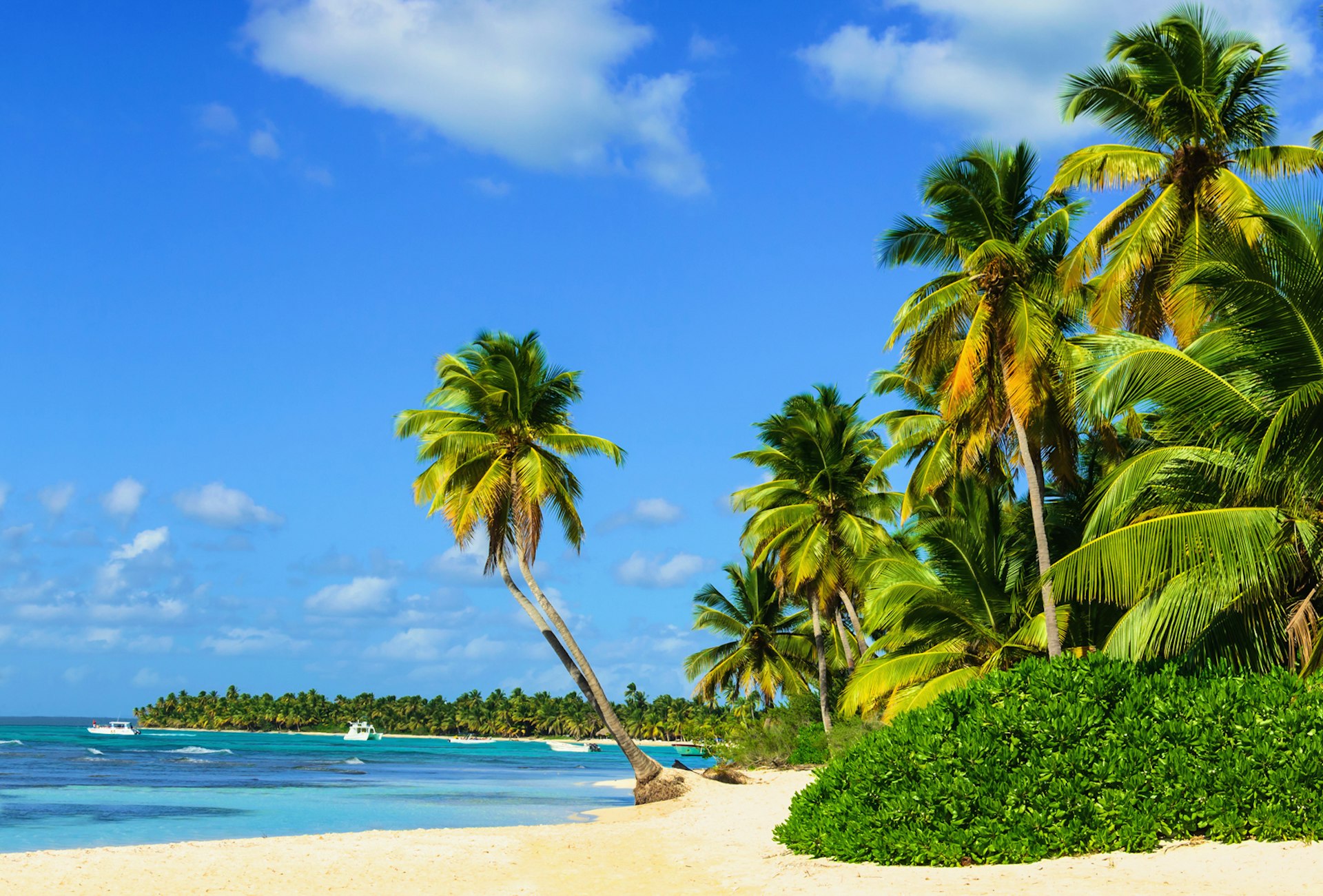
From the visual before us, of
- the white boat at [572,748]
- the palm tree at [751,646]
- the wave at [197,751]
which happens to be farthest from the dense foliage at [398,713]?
the palm tree at [751,646]

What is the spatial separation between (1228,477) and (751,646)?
3040 centimetres

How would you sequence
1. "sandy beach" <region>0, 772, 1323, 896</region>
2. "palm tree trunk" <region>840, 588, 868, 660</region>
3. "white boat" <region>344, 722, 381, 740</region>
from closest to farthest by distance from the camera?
"sandy beach" <region>0, 772, 1323, 896</region>, "palm tree trunk" <region>840, 588, 868, 660</region>, "white boat" <region>344, 722, 381, 740</region>

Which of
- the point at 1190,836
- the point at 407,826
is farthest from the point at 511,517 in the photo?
the point at 1190,836

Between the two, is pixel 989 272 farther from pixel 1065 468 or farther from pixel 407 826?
pixel 407 826

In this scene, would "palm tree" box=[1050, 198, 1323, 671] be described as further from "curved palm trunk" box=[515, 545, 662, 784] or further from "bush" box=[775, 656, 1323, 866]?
"curved palm trunk" box=[515, 545, 662, 784]

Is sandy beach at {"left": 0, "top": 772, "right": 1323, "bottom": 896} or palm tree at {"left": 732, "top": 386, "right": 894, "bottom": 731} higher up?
palm tree at {"left": 732, "top": 386, "right": 894, "bottom": 731}

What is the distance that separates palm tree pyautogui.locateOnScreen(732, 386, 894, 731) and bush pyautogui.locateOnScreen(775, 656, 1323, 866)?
55.5 feet

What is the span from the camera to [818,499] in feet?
97.6

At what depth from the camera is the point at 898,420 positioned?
2506cm

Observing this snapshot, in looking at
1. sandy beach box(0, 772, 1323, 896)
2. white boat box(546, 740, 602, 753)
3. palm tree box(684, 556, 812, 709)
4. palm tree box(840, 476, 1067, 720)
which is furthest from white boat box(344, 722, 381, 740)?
palm tree box(840, 476, 1067, 720)

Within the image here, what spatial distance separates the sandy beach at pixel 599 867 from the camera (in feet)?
29.3

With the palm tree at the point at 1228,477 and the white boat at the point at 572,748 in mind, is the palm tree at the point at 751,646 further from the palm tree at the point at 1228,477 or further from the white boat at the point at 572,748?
the white boat at the point at 572,748

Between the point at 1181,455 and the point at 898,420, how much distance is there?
14.4m

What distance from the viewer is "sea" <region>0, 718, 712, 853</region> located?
894 inches
